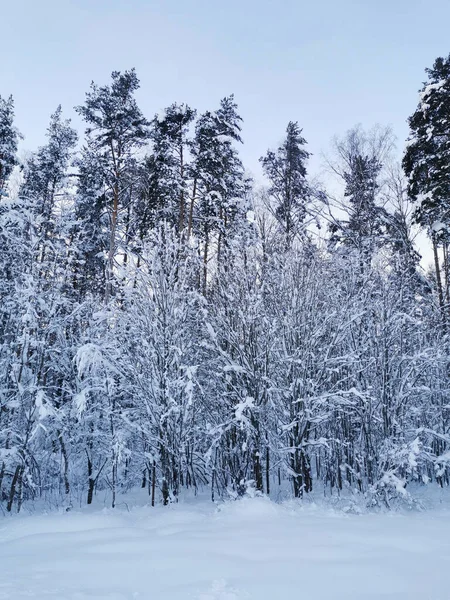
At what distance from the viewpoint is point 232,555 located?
5273 mm

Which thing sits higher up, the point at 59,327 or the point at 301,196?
the point at 301,196

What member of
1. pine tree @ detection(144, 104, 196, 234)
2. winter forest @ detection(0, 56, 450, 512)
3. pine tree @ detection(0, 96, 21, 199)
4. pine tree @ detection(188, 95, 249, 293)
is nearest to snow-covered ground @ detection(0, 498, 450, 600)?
winter forest @ detection(0, 56, 450, 512)

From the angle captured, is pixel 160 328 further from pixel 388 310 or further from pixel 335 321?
pixel 388 310

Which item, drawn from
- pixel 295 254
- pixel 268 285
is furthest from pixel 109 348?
pixel 295 254

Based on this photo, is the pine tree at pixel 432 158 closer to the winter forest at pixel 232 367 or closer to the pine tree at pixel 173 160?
the winter forest at pixel 232 367

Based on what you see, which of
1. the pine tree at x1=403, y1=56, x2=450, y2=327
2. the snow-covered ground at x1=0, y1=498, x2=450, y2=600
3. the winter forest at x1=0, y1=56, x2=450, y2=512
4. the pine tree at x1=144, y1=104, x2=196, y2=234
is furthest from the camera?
the pine tree at x1=144, y1=104, x2=196, y2=234

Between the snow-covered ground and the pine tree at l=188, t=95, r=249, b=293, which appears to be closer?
the snow-covered ground

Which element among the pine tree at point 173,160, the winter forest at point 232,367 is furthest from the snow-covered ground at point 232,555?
the pine tree at point 173,160

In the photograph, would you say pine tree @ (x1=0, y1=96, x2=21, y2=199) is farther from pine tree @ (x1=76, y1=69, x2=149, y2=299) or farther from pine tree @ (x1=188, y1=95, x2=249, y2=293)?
pine tree @ (x1=188, y1=95, x2=249, y2=293)

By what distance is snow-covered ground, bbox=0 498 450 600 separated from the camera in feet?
13.7

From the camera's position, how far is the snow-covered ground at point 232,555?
418 centimetres

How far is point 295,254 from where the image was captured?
10125 millimetres

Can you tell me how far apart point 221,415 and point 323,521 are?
368cm

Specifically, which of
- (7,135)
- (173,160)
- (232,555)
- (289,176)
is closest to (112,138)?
(173,160)
